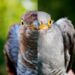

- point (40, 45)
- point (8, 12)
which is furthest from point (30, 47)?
point (8, 12)

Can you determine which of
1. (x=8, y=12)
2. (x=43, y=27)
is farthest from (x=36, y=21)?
(x=8, y=12)

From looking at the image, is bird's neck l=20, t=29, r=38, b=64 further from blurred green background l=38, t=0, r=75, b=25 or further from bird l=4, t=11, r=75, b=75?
blurred green background l=38, t=0, r=75, b=25

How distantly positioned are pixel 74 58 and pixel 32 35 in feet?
0.49

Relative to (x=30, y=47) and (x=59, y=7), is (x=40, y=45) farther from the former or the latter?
(x=59, y=7)

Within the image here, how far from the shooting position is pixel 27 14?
766mm

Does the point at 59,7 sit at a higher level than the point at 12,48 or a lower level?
higher

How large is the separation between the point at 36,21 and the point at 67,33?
0.09 m

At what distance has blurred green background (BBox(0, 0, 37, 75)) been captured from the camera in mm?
826

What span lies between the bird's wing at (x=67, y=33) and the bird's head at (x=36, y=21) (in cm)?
5

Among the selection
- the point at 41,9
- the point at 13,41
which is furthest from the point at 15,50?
the point at 41,9

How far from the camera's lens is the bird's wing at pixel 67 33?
785 mm

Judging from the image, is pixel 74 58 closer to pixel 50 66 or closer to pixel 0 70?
pixel 50 66

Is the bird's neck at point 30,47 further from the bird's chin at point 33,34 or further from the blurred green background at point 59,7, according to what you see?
the blurred green background at point 59,7

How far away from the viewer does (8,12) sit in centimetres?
84
